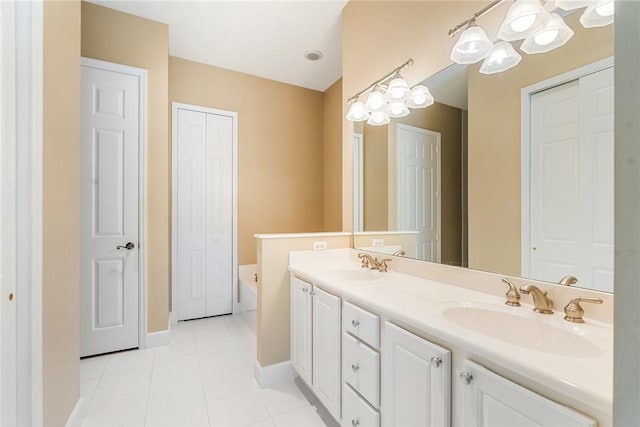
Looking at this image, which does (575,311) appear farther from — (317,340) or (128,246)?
(128,246)

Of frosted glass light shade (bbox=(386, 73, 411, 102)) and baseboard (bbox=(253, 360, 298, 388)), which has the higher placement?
frosted glass light shade (bbox=(386, 73, 411, 102))

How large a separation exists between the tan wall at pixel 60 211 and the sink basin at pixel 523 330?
1.73 meters

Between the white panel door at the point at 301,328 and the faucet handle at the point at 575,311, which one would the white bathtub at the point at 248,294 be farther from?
the faucet handle at the point at 575,311

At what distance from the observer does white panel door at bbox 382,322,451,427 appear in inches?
36.4

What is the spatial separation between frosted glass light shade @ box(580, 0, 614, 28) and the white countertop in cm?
102

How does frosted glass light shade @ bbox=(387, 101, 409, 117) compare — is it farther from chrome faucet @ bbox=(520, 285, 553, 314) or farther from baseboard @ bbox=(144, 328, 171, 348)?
baseboard @ bbox=(144, 328, 171, 348)

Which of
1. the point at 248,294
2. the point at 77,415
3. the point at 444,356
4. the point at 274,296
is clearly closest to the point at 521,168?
the point at 444,356

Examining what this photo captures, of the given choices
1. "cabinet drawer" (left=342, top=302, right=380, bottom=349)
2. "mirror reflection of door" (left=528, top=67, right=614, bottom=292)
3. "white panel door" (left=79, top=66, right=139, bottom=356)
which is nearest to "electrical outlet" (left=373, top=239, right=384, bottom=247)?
"cabinet drawer" (left=342, top=302, right=380, bottom=349)

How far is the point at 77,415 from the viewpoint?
1.59 meters

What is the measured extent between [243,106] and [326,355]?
302 cm

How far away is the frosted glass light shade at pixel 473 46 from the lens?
Answer: 128cm

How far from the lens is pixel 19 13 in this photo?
109 centimetres

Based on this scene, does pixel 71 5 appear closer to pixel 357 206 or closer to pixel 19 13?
pixel 19 13

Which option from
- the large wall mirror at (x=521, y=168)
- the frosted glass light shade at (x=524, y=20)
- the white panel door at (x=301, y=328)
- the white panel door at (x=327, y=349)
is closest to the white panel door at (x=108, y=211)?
the white panel door at (x=301, y=328)
